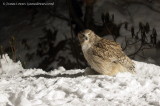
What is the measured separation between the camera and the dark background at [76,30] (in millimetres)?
7727

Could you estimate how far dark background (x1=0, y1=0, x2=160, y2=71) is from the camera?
773 centimetres

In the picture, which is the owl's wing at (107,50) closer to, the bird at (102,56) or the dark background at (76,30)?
the bird at (102,56)

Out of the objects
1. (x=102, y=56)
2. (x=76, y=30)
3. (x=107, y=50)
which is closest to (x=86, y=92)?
(x=102, y=56)

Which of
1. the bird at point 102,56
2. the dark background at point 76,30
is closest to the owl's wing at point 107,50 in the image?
the bird at point 102,56

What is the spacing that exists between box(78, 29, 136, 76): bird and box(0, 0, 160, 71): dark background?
2679 mm

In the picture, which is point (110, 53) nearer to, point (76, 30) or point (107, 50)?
point (107, 50)

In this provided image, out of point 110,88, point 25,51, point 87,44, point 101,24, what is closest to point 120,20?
point 101,24

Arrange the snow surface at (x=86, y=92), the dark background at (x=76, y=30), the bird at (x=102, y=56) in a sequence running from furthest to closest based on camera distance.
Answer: the dark background at (x=76, y=30), the bird at (x=102, y=56), the snow surface at (x=86, y=92)

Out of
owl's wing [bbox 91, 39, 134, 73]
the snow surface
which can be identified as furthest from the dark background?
the snow surface

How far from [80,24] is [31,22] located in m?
1.40

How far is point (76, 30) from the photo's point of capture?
8219mm

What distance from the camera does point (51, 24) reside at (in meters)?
8.70

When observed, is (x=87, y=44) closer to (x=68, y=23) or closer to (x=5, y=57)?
(x=5, y=57)

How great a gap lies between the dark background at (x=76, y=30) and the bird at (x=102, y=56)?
8.79 feet
